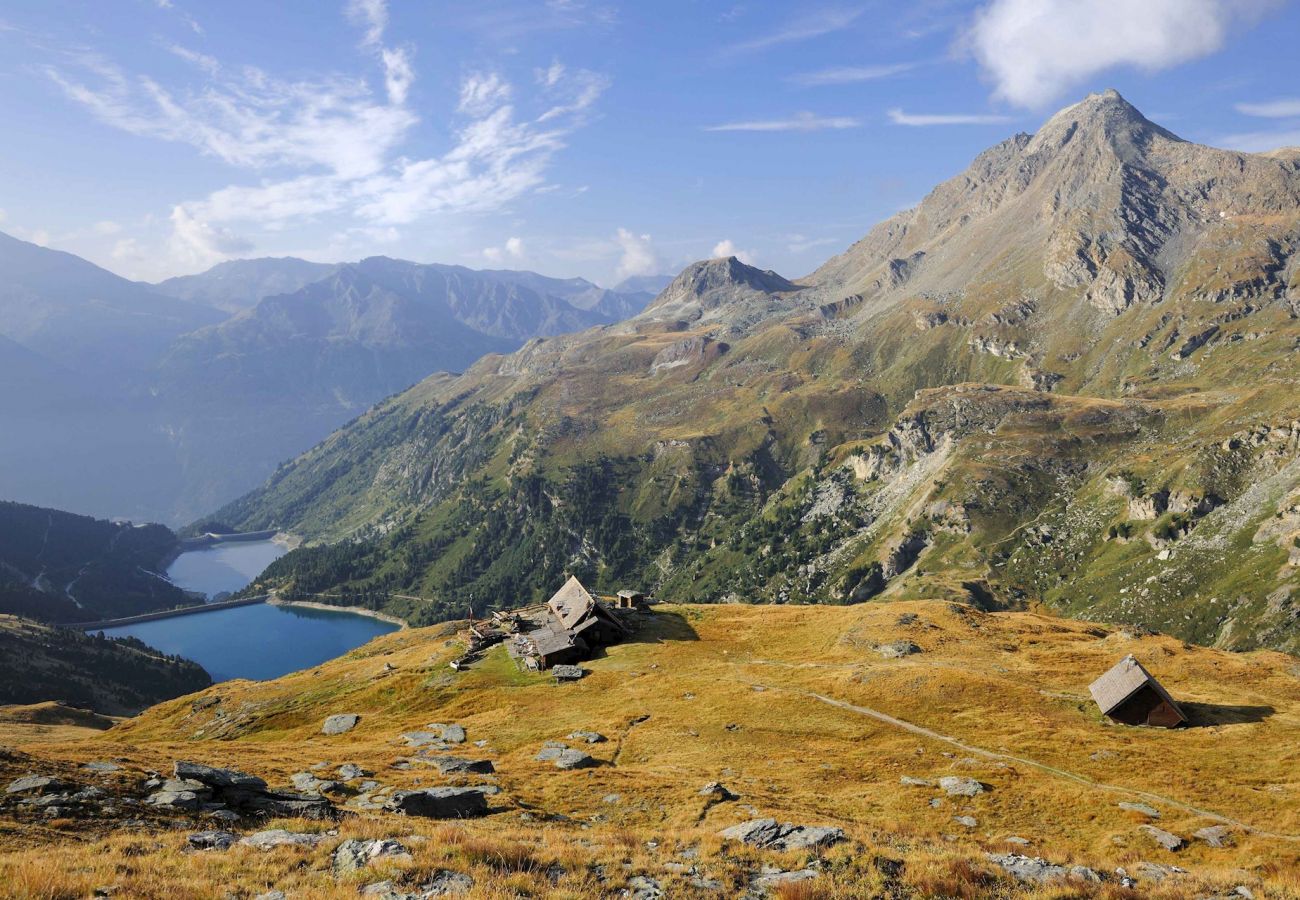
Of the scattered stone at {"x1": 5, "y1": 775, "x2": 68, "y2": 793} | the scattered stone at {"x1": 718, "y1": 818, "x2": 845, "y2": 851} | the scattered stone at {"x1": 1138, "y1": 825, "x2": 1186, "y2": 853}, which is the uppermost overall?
the scattered stone at {"x1": 5, "y1": 775, "x2": 68, "y2": 793}

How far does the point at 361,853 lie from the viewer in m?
22.4

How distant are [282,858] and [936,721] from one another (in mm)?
50873

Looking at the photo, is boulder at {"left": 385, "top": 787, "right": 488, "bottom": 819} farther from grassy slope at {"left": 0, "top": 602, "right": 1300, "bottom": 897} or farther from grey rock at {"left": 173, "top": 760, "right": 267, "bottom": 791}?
grey rock at {"left": 173, "top": 760, "right": 267, "bottom": 791}

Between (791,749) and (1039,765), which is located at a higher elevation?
(1039,765)

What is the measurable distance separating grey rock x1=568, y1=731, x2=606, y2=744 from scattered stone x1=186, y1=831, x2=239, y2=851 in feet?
107

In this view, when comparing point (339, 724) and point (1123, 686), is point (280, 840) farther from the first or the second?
point (1123, 686)

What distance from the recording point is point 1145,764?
46781 millimetres

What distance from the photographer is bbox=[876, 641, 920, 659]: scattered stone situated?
76062mm

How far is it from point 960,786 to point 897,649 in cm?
3562

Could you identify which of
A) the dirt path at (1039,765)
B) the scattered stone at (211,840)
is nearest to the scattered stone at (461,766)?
the scattered stone at (211,840)

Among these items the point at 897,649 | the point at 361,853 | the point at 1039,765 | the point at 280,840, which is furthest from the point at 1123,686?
the point at 280,840

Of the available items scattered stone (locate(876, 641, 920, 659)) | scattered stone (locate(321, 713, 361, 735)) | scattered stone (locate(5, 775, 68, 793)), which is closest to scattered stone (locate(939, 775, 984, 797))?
scattered stone (locate(876, 641, 920, 659))

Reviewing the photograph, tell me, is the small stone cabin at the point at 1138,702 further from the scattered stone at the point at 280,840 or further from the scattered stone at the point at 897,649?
the scattered stone at the point at 280,840

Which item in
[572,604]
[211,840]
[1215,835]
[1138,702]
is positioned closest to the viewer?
[211,840]
